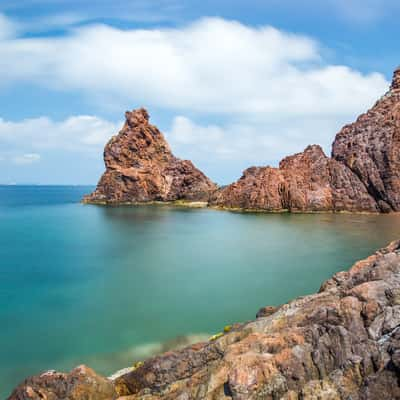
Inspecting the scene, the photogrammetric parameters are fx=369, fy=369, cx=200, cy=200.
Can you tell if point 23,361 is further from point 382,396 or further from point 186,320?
point 382,396

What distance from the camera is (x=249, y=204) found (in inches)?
4380

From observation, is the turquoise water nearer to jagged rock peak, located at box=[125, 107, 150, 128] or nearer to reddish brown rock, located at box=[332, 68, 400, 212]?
reddish brown rock, located at box=[332, 68, 400, 212]

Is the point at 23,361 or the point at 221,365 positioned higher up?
the point at 221,365

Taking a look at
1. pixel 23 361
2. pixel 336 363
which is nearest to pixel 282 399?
pixel 336 363

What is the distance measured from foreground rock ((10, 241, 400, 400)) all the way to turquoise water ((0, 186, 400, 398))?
8261mm

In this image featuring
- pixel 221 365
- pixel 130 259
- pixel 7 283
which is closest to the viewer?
pixel 221 365

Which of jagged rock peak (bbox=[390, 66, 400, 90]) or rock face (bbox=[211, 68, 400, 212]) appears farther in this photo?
jagged rock peak (bbox=[390, 66, 400, 90])

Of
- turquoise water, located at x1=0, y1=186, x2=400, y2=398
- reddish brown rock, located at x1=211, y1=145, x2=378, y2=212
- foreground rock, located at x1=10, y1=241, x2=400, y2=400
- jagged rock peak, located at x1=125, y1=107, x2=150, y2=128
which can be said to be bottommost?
turquoise water, located at x1=0, y1=186, x2=400, y2=398

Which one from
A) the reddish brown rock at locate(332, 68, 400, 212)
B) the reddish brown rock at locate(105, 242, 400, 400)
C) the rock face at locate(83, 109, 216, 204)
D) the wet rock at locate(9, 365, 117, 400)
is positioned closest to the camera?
the reddish brown rock at locate(105, 242, 400, 400)

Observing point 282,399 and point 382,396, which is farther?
point 282,399

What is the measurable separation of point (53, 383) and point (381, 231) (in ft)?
220

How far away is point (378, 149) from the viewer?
101m

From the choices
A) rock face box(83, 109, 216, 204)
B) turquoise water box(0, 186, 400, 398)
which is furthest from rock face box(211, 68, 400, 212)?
rock face box(83, 109, 216, 204)

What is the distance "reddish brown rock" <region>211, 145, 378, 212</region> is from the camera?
102 metres
